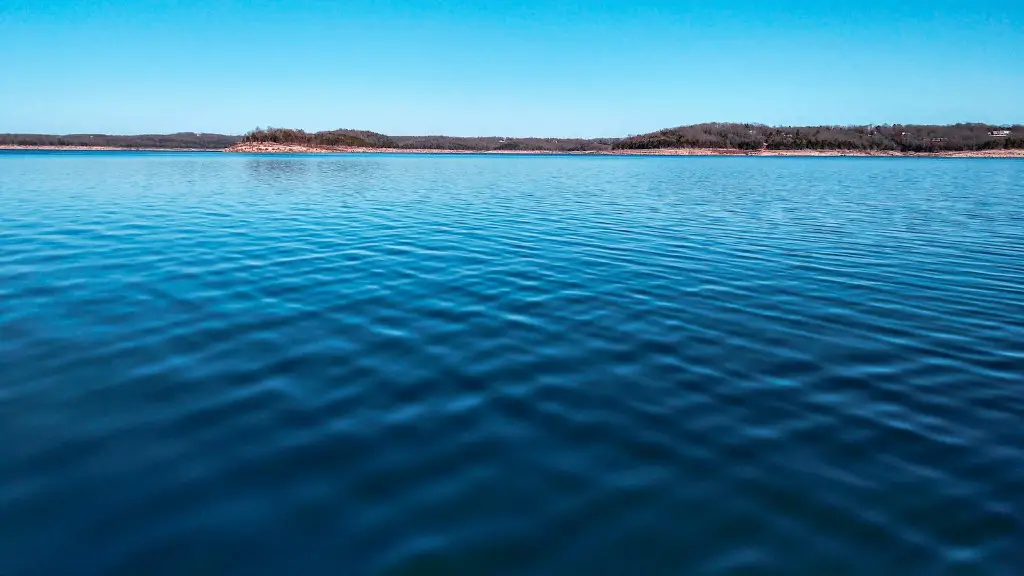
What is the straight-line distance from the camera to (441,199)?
118 ft

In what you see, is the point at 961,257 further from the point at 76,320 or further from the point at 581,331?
the point at 76,320

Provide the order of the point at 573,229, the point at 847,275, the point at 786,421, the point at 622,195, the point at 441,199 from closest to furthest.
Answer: the point at 786,421 → the point at 847,275 → the point at 573,229 → the point at 441,199 → the point at 622,195

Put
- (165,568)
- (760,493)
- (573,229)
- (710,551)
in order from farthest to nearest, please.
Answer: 1. (573,229)
2. (760,493)
3. (710,551)
4. (165,568)

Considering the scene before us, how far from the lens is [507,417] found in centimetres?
683

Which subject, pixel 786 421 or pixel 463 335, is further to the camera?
pixel 463 335

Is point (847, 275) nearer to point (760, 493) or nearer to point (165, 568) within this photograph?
point (760, 493)

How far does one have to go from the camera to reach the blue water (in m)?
4.67

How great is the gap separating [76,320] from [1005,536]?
1380 cm

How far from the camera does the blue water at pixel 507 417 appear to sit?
184 inches

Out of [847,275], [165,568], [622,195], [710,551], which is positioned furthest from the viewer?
[622,195]

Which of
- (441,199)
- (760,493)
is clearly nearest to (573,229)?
(441,199)

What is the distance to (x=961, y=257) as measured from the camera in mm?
17391

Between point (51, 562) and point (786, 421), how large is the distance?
749 centimetres

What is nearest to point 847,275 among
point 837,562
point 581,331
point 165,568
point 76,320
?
point 581,331
